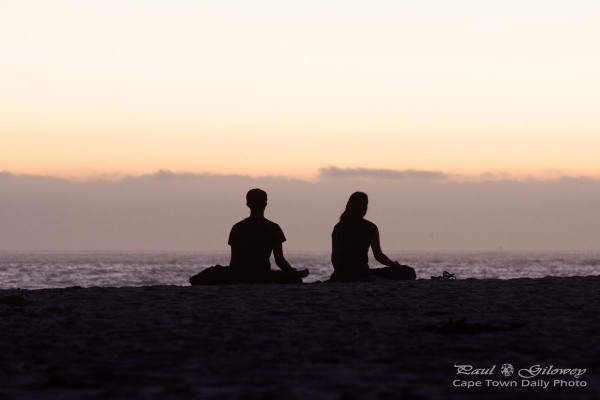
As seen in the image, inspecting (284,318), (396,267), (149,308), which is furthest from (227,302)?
(396,267)

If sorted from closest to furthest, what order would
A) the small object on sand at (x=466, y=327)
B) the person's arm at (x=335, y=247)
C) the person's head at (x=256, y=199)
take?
1. the small object on sand at (x=466, y=327)
2. the person's head at (x=256, y=199)
3. the person's arm at (x=335, y=247)

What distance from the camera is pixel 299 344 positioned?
8.81 meters

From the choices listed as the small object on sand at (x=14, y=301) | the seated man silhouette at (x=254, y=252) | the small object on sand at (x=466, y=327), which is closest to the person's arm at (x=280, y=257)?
the seated man silhouette at (x=254, y=252)

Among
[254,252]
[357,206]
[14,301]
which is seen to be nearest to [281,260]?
[254,252]

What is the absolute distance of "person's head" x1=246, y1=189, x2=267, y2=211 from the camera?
1541cm

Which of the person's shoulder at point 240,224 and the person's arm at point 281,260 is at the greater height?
→ the person's shoulder at point 240,224

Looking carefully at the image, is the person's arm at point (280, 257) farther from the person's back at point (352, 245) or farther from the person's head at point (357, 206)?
the person's head at point (357, 206)

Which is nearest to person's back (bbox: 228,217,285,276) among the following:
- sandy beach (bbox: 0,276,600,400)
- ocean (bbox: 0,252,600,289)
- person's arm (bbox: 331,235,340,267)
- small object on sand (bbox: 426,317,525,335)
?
person's arm (bbox: 331,235,340,267)

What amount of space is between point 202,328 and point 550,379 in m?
3.80

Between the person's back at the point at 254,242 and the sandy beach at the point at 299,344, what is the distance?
7.40 ft

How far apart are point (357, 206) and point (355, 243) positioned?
0.58 metres

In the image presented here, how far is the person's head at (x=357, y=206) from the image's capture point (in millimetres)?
15797
